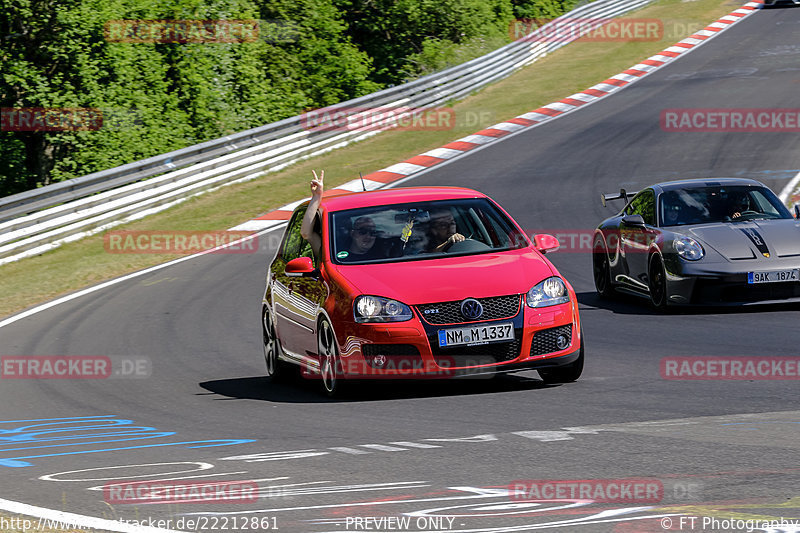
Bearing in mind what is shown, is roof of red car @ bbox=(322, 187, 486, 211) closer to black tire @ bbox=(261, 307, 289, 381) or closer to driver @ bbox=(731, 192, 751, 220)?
black tire @ bbox=(261, 307, 289, 381)

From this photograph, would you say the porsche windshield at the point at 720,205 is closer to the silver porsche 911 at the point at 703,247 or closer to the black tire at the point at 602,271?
the silver porsche 911 at the point at 703,247

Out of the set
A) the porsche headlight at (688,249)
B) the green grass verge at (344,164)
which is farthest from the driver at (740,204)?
the green grass verge at (344,164)

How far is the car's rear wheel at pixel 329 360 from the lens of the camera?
29.2 feet

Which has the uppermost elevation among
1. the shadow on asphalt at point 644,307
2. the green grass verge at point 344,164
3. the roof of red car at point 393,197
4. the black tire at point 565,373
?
the roof of red car at point 393,197

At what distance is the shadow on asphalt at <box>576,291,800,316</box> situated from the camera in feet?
41.2

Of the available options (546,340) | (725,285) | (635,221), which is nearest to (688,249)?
Answer: (725,285)

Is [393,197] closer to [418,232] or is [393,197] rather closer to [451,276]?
[418,232]

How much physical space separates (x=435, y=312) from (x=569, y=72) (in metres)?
29.1

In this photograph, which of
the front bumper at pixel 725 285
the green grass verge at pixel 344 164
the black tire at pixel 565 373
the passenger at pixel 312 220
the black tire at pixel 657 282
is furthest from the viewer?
the green grass verge at pixel 344 164

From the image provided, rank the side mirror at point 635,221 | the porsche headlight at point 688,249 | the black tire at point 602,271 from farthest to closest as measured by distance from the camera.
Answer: the black tire at point 602,271 < the side mirror at point 635,221 < the porsche headlight at point 688,249

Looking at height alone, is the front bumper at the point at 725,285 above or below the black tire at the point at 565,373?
below

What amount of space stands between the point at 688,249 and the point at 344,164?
15141 mm

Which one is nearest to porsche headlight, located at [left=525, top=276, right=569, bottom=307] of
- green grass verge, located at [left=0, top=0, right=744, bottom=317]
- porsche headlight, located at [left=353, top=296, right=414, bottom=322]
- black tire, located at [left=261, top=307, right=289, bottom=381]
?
porsche headlight, located at [left=353, top=296, right=414, bottom=322]

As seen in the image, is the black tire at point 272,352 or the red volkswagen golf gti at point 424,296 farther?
the black tire at point 272,352
